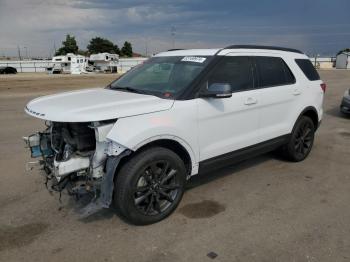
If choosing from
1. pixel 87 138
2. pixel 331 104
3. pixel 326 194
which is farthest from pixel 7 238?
pixel 331 104

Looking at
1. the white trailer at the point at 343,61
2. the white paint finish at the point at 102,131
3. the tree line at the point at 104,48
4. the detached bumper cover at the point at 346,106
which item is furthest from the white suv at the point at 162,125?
the tree line at the point at 104,48

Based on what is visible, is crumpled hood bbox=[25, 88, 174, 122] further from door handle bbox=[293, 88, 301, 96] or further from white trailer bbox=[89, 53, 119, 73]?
white trailer bbox=[89, 53, 119, 73]

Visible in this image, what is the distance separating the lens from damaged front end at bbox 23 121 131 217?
3.43 meters

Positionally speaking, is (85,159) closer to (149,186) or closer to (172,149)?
(149,186)

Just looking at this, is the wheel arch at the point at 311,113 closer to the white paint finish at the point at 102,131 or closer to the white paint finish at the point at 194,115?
the white paint finish at the point at 194,115

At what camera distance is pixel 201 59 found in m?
4.39

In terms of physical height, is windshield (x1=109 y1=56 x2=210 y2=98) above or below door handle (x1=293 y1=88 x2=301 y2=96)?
above

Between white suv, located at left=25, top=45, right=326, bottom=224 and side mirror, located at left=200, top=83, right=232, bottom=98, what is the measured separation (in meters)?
0.01

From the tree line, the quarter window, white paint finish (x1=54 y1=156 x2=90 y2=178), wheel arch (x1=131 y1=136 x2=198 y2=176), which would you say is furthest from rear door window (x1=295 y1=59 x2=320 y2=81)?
the tree line

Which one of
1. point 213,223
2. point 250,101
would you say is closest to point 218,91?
point 250,101

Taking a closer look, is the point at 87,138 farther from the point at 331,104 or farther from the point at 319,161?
the point at 331,104

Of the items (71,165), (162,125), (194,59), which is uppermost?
(194,59)

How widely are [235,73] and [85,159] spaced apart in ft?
7.28

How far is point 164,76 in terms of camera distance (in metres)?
4.54
